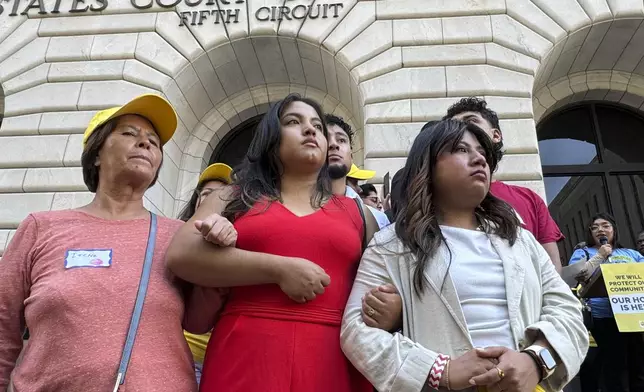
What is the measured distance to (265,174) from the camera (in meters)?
2.69

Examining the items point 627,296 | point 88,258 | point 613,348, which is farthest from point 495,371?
point 613,348

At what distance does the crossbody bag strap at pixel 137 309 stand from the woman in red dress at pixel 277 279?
0.46ft

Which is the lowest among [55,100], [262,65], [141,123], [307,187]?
[307,187]

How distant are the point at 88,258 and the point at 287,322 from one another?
3.12 feet

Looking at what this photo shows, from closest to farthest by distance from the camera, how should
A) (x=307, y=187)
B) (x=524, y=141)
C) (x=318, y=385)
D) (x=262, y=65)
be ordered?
(x=318, y=385)
(x=307, y=187)
(x=524, y=141)
(x=262, y=65)

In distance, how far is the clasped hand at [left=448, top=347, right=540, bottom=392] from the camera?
182 centimetres

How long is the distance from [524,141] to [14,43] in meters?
8.44

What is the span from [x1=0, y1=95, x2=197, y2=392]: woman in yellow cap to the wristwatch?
1.40m

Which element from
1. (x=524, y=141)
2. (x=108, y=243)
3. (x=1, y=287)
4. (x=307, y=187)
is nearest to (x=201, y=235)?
(x=108, y=243)

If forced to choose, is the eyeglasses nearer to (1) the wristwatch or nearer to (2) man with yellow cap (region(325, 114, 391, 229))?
(2) man with yellow cap (region(325, 114, 391, 229))

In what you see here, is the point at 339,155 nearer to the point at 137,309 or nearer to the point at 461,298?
the point at 461,298

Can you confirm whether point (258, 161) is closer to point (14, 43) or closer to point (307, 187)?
point (307, 187)

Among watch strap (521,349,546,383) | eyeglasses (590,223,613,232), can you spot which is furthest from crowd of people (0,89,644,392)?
eyeglasses (590,223,613,232)

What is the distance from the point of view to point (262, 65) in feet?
29.8
